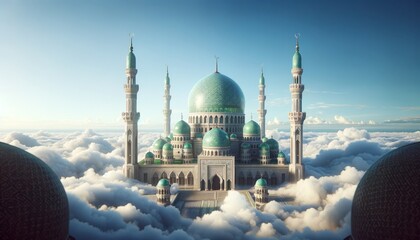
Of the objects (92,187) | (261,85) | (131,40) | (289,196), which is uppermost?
(131,40)

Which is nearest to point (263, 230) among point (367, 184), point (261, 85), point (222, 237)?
point (222, 237)

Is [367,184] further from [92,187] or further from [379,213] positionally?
[92,187]

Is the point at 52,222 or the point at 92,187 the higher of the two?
the point at 52,222

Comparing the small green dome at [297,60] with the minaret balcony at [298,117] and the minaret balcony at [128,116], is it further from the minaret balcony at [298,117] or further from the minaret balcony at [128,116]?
the minaret balcony at [128,116]

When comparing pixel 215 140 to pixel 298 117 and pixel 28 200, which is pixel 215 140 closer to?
pixel 298 117

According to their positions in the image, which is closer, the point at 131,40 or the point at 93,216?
the point at 93,216

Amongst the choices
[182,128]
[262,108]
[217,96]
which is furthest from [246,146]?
[262,108]
